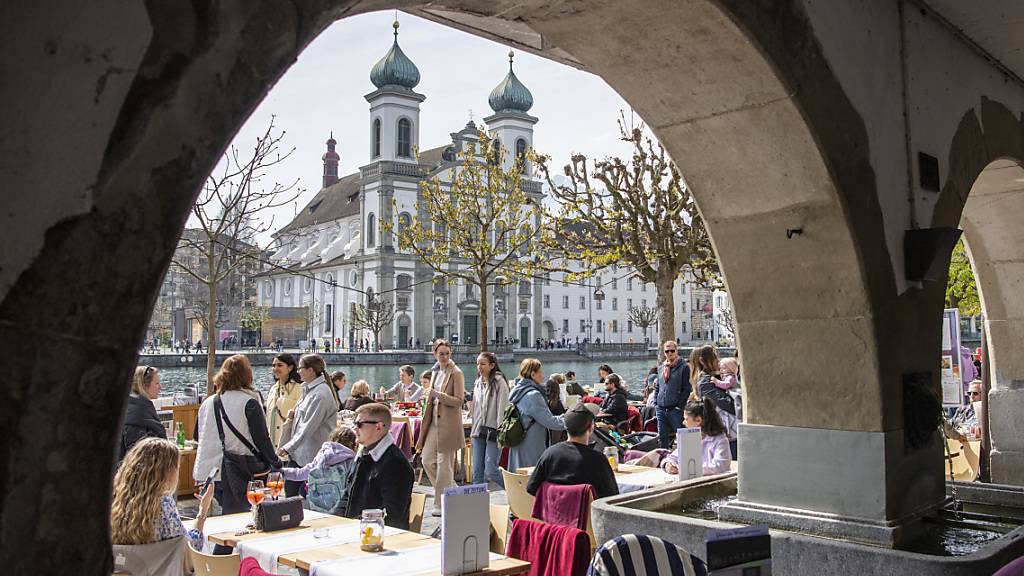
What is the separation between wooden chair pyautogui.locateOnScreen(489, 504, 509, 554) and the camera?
5.01 m

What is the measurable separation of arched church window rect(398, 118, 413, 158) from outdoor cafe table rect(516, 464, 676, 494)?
68732 mm

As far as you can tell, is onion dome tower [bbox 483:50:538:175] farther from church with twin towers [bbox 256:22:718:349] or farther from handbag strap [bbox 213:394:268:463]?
handbag strap [bbox 213:394:268:463]

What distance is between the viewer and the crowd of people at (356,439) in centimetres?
427

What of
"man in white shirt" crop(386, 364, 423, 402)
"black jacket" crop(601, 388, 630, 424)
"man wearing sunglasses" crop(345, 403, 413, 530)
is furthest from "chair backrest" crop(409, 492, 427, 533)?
"man in white shirt" crop(386, 364, 423, 402)

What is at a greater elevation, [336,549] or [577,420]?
[577,420]

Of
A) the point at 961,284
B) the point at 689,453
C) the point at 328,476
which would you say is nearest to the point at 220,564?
the point at 328,476

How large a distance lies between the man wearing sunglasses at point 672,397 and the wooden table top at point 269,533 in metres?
5.70

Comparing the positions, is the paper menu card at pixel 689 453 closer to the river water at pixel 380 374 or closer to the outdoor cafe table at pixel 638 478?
the outdoor cafe table at pixel 638 478

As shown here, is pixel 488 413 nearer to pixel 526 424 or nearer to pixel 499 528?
pixel 526 424

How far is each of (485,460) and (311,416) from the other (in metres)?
2.98

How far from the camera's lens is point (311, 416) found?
293 inches

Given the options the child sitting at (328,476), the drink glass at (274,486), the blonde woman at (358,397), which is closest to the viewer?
the drink glass at (274,486)

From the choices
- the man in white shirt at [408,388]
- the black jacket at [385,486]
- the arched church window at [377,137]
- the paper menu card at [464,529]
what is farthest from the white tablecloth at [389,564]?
the arched church window at [377,137]

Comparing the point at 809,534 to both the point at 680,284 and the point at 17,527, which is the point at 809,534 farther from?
the point at 680,284
